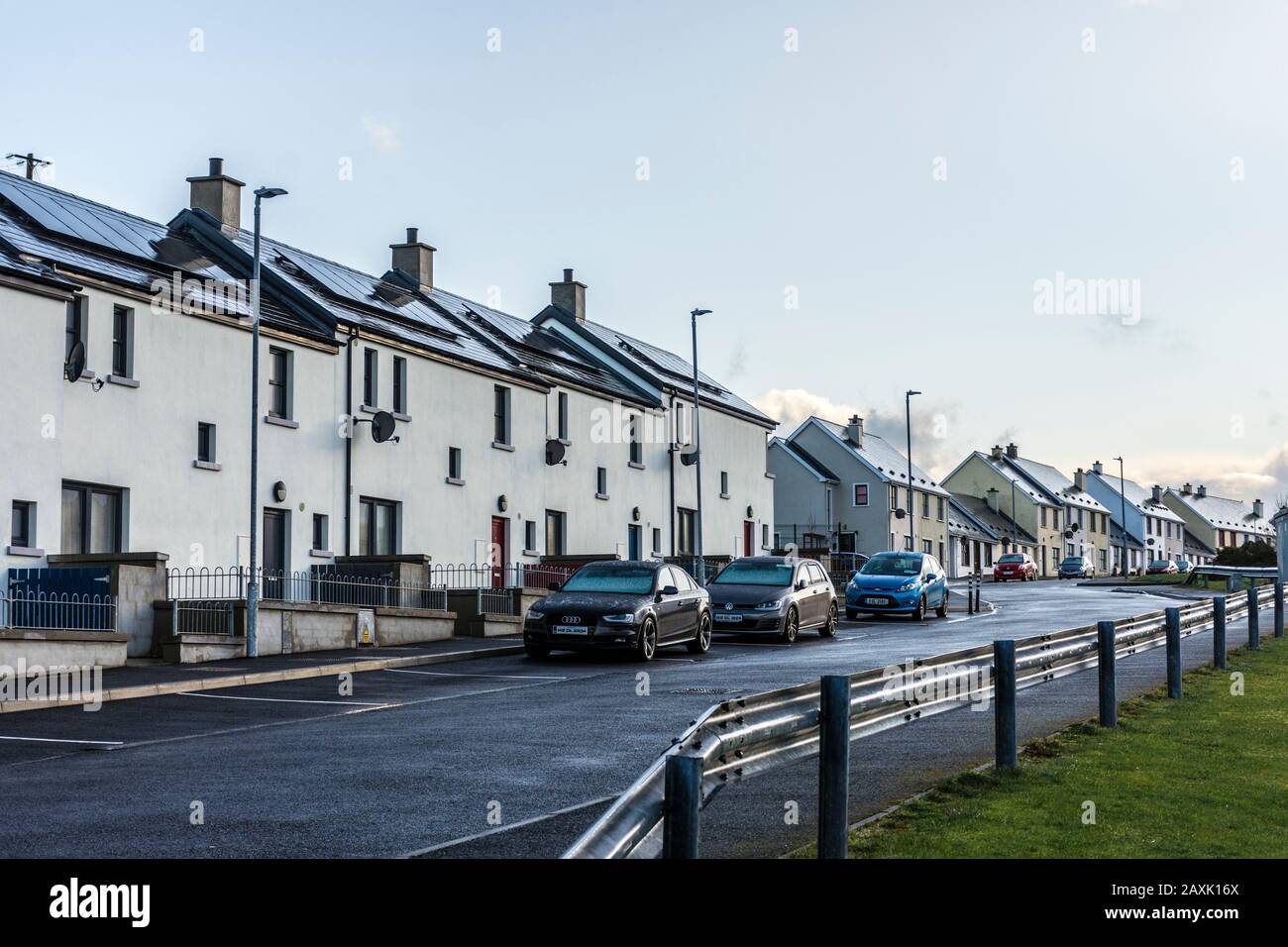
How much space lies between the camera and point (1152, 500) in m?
145

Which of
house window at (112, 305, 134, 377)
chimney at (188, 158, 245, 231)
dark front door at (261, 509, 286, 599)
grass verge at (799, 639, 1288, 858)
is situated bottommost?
grass verge at (799, 639, 1288, 858)

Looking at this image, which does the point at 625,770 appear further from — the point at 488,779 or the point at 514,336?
the point at 514,336

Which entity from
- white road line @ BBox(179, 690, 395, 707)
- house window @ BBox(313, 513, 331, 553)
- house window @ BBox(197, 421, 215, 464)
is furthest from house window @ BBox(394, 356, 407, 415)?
white road line @ BBox(179, 690, 395, 707)

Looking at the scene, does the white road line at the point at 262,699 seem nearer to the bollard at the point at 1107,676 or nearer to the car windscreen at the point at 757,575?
the bollard at the point at 1107,676

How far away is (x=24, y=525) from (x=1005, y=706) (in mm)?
19744

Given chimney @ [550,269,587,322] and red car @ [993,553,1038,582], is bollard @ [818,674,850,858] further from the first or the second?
red car @ [993,553,1038,582]

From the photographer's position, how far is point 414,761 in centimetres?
1247

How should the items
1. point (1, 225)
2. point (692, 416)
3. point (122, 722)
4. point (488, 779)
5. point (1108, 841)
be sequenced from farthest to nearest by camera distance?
point (692, 416), point (1, 225), point (122, 722), point (488, 779), point (1108, 841)

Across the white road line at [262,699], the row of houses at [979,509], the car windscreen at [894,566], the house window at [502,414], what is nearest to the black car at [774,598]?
the car windscreen at [894,566]

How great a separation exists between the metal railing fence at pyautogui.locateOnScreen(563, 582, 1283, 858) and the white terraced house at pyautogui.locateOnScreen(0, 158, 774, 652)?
60.9 ft

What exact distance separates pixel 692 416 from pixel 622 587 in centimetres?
3164

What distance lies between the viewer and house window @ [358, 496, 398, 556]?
1406 inches

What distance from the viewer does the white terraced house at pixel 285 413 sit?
89.0ft
